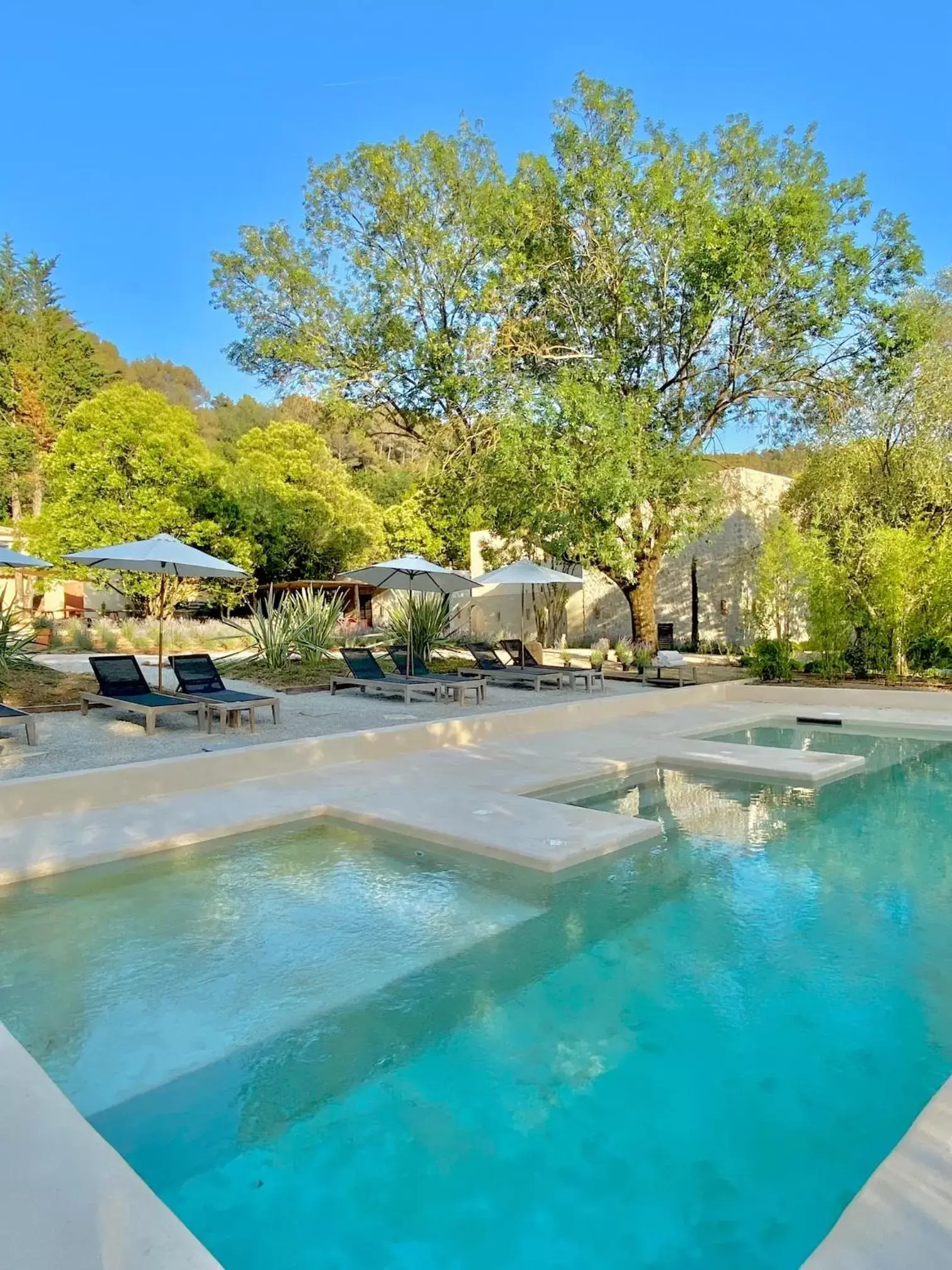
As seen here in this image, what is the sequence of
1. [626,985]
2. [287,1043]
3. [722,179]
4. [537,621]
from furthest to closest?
[537,621] → [722,179] → [626,985] → [287,1043]

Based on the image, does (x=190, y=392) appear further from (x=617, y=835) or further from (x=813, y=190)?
(x=617, y=835)

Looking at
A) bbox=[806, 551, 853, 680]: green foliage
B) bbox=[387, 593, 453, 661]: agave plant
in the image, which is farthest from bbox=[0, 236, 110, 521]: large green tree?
bbox=[806, 551, 853, 680]: green foliage

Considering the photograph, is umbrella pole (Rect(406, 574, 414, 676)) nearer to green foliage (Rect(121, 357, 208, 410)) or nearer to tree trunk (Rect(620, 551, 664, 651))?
tree trunk (Rect(620, 551, 664, 651))

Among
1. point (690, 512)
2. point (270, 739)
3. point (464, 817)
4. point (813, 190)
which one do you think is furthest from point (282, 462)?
point (464, 817)

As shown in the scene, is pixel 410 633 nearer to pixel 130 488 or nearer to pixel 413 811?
pixel 413 811

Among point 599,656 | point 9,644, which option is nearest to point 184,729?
point 9,644

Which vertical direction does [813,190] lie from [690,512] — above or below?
above

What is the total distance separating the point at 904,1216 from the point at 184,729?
9046 millimetres

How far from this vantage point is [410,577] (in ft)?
43.9

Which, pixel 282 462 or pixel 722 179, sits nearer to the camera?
pixel 722 179

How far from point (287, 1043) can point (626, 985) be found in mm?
1699

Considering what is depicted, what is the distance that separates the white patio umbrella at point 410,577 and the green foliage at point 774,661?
19.8 feet

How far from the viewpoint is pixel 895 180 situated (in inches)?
631

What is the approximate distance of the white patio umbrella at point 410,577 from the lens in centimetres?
1296
